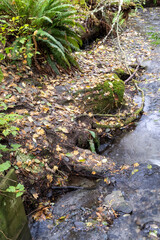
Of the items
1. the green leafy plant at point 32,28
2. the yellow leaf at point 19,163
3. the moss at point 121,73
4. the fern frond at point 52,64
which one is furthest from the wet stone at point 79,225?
the moss at point 121,73

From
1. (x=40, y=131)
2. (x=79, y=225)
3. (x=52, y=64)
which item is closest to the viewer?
(x=79, y=225)

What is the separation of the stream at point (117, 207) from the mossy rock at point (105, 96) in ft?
4.10

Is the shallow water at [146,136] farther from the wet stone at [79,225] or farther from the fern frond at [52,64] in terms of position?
the fern frond at [52,64]

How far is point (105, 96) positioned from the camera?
5.36 metres

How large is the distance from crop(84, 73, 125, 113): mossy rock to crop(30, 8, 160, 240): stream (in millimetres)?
1249

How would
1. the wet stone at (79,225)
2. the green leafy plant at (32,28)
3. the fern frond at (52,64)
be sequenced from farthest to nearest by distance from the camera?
the fern frond at (52,64) < the green leafy plant at (32,28) < the wet stone at (79,225)

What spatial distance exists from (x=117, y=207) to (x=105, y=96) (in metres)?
3.01

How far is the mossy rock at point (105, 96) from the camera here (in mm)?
5203

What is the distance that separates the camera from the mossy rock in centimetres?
520

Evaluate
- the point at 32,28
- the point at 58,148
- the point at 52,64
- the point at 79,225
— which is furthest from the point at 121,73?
the point at 79,225

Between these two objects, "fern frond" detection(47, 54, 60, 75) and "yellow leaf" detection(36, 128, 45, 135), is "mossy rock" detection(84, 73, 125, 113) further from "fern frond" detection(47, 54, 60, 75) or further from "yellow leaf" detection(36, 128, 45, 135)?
"yellow leaf" detection(36, 128, 45, 135)

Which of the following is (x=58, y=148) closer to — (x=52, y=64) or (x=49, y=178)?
(x=49, y=178)

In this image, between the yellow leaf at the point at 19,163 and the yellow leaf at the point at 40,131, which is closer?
the yellow leaf at the point at 19,163

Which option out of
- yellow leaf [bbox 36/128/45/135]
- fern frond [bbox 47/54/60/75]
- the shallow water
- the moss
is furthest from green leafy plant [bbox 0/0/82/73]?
A: the shallow water
